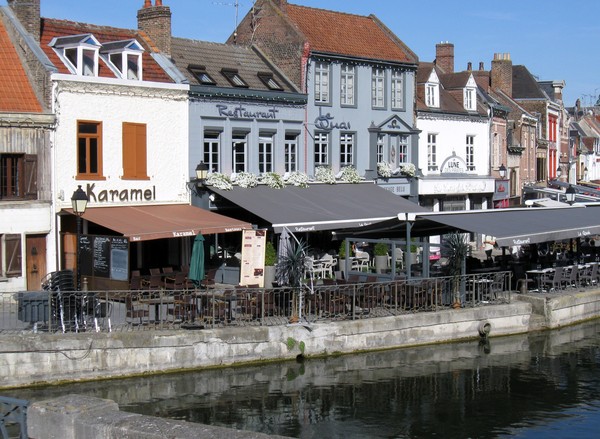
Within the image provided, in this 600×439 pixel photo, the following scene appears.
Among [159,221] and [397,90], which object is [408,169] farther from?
[159,221]

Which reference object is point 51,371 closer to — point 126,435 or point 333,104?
point 126,435

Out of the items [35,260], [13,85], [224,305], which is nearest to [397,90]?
[13,85]

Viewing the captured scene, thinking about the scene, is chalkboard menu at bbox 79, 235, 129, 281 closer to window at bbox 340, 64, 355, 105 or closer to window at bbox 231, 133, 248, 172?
window at bbox 231, 133, 248, 172

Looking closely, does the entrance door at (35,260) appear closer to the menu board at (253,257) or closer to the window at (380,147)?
the menu board at (253,257)

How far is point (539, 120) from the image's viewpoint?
54312mm

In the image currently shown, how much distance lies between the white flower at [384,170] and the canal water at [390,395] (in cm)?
1370

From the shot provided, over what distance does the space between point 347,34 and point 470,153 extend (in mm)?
9794

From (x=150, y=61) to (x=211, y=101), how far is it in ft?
7.60

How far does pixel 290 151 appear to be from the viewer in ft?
107

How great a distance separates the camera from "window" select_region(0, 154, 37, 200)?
79.6 ft

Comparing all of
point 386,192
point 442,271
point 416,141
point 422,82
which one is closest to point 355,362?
point 442,271

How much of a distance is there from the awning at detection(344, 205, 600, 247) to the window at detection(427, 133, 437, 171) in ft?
30.9

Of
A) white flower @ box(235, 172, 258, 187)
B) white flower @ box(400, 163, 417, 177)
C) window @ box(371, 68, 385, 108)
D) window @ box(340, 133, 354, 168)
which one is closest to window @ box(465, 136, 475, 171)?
white flower @ box(400, 163, 417, 177)

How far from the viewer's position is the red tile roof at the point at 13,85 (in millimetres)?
24594
